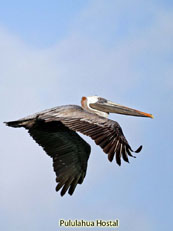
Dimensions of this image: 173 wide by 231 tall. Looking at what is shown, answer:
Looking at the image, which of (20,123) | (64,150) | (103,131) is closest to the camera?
(103,131)

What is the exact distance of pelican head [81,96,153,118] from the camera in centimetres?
1798

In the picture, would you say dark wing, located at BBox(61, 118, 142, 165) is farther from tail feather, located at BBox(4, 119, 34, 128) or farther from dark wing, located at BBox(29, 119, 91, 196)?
dark wing, located at BBox(29, 119, 91, 196)

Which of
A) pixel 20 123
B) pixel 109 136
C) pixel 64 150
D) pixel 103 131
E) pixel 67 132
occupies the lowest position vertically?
pixel 109 136

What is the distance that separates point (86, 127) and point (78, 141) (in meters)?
3.51

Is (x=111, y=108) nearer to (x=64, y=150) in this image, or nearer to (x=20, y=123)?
(x=64, y=150)

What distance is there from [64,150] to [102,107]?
5.63 feet

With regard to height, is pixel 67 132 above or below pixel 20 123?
below

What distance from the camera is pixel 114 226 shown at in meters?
17.5

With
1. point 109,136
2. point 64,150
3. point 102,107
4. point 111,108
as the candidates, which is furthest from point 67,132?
point 109,136

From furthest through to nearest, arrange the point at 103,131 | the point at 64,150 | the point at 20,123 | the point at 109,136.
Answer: the point at 64,150 < the point at 20,123 < the point at 103,131 < the point at 109,136

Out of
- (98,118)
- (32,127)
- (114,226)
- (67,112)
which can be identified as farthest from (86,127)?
(114,226)

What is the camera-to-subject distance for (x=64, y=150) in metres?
18.0

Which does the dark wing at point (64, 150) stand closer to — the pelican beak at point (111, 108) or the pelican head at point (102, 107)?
the pelican head at point (102, 107)

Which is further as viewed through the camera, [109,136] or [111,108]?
[111,108]
